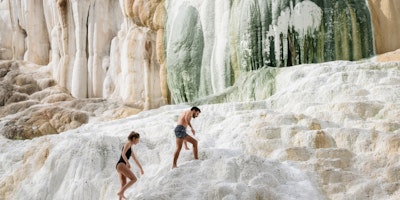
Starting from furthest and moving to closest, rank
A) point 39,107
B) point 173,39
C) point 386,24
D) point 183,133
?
1. point 39,107
2. point 173,39
3. point 386,24
4. point 183,133

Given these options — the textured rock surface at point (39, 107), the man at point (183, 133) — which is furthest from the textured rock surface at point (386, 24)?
the man at point (183, 133)

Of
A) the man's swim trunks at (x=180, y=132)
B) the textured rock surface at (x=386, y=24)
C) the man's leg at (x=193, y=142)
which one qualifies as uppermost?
the textured rock surface at (x=386, y=24)

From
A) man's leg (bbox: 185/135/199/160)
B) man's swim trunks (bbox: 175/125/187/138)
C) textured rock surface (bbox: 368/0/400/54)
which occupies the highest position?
textured rock surface (bbox: 368/0/400/54)

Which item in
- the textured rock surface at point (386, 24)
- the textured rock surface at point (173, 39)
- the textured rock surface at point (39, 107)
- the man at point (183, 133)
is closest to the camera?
the man at point (183, 133)

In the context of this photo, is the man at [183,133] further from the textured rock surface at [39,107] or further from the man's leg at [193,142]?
the textured rock surface at [39,107]

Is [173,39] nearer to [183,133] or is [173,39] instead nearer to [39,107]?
[39,107]

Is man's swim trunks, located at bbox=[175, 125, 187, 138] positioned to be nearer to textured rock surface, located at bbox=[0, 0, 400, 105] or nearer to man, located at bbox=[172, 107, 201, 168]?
man, located at bbox=[172, 107, 201, 168]

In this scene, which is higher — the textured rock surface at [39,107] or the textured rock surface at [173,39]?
the textured rock surface at [173,39]

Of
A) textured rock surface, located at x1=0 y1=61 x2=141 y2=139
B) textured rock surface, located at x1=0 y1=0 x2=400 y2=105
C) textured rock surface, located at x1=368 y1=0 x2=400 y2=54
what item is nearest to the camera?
textured rock surface, located at x1=368 y1=0 x2=400 y2=54

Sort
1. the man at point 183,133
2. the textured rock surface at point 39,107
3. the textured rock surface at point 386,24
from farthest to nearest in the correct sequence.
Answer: the textured rock surface at point 39,107 → the textured rock surface at point 386,24 → the man at point 183,133

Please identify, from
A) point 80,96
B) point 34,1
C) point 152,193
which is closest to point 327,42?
point 152,193

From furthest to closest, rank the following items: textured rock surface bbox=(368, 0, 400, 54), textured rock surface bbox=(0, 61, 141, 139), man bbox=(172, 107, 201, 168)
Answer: textured rock surface bbox=(0, 61, 141, 139) < textured rock surface bbox=(368, 0, 400, 54) < man bbox=(172, 107, 201, 168)

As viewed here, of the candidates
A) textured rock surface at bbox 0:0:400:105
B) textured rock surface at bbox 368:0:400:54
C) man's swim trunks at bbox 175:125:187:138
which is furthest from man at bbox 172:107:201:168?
textured rock surface at bbox 368:0:400:54

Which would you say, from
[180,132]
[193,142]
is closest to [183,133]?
[180,132]
